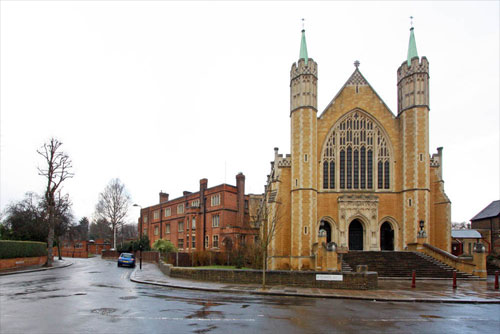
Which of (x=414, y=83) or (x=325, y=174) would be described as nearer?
(x=414, y=83)

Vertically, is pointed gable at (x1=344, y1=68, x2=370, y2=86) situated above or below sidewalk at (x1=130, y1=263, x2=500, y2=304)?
above

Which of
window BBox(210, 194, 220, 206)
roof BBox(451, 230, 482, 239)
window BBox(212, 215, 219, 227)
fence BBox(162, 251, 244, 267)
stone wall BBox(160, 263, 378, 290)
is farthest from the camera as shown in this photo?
window BBox(210, 194, 220, 206)

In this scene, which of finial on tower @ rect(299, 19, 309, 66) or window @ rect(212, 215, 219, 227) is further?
window @ rect(212, 215, 219, 227)

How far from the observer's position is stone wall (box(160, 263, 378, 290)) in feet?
61.4

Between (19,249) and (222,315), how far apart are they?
32204 millimetres

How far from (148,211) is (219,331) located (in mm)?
67376

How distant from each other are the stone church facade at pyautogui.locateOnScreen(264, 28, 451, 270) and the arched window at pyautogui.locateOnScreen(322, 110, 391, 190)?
0.30ft

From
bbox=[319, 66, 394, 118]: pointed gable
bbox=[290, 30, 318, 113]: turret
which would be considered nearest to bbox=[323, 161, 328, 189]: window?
bbox=[319, 66, 394, 118]: pointed gable

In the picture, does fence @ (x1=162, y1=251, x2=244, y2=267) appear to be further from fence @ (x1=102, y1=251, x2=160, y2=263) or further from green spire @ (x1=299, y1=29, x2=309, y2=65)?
green spire @ (x1=299, y1=29, x2=309, y2=65)

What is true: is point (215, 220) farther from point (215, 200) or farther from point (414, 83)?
point (414, 83)

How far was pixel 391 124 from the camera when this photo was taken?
3738cm

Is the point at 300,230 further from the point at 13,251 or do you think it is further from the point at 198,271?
the point at 13,251

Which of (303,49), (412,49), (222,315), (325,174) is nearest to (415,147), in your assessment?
(325,174)

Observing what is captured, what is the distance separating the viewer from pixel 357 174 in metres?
37.1
